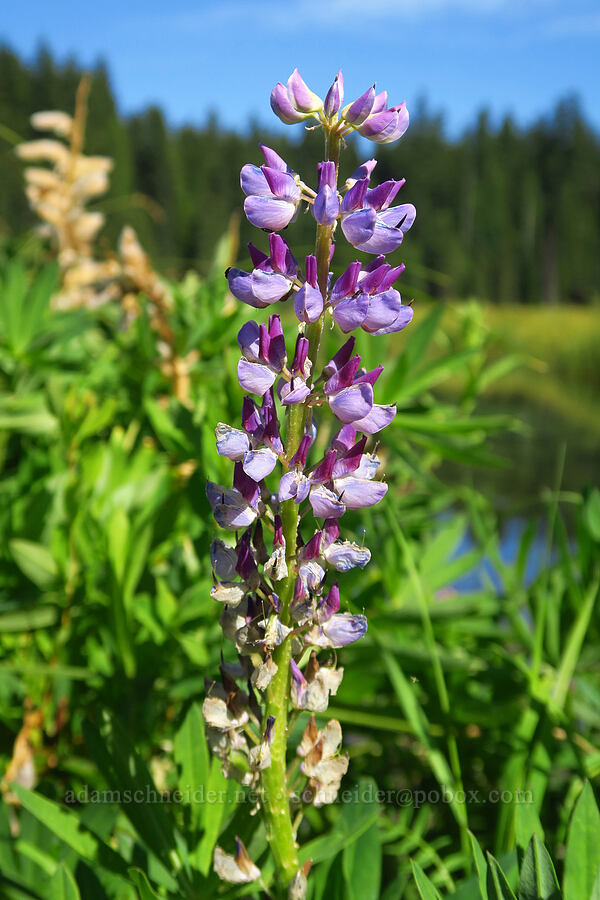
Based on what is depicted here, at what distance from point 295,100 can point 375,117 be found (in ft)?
0.20

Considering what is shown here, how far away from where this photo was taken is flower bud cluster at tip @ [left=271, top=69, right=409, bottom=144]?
56cm

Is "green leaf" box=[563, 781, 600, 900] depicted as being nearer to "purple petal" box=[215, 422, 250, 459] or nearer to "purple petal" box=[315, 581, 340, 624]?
"purple petal" box=[315, 581, 340, 624]

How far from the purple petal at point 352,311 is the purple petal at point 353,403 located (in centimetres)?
5

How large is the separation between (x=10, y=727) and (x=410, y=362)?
87 centimetres

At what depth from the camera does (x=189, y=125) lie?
3888cm

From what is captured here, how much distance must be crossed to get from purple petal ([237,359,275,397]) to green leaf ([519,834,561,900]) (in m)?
0.40

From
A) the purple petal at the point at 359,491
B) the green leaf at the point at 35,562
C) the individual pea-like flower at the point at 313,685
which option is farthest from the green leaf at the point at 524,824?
the green leaf at the point at 35,562

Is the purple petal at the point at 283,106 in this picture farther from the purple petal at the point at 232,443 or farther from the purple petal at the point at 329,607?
the purple petal at the point at 329,607

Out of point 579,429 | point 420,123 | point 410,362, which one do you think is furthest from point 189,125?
point 410,362

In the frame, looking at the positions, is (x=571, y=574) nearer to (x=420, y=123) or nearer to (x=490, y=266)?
(x=490, y=266)

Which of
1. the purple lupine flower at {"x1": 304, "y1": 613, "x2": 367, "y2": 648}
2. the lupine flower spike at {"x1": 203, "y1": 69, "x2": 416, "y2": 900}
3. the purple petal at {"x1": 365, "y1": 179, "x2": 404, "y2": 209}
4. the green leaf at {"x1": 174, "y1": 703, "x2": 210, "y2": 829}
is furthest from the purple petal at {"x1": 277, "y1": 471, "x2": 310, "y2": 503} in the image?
the green leaf at {"x1": 174, "y1": 703, "x2": 210, "y2": 829}

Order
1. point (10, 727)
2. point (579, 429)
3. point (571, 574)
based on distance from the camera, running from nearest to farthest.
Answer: point (10, 727) → point (571, 574) → point (579, 429)

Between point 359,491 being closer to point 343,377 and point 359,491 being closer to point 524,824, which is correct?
point 343,377

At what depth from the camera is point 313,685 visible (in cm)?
60
